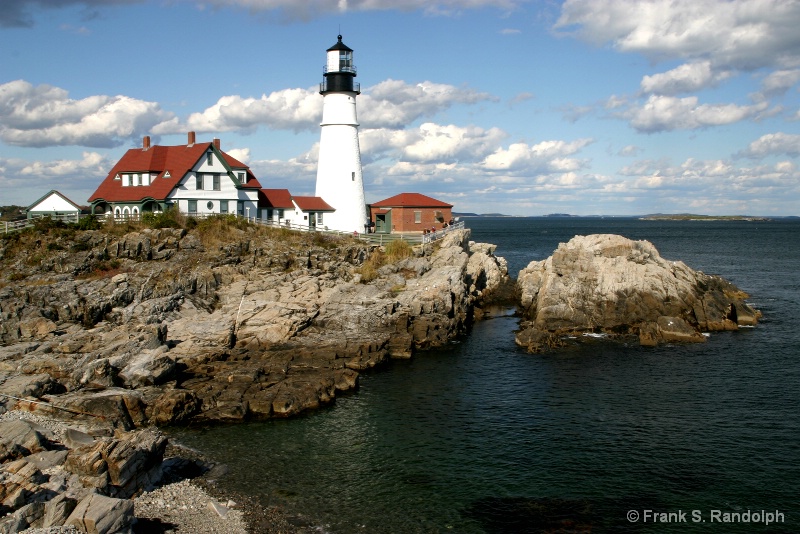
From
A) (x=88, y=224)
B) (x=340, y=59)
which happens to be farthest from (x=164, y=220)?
(x=340, y=59)

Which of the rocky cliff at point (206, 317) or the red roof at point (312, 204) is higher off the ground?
the red roof at point (312, 204)

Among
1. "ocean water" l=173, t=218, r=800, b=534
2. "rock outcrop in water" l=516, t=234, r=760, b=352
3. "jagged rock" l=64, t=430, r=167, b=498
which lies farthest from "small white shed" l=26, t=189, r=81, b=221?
"rock outcrop in water" l=516, t=234, r=760, b=352

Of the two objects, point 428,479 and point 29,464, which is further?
point 428,479

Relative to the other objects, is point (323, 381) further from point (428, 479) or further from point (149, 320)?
point (149, 320)

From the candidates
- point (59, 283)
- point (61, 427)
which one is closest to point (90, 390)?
point (61, 427)

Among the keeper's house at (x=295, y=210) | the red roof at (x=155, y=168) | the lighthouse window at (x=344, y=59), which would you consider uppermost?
the lighthouse window at (x=344, y=59)

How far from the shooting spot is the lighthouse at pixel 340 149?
157ft

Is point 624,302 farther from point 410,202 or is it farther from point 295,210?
point 295,210

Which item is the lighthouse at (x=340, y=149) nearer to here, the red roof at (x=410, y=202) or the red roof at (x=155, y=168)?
the red roof at (x=410, y=202)

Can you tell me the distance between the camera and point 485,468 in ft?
68.9

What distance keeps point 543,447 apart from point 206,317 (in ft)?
64.3

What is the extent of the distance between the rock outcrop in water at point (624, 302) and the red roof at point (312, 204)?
55.9ft

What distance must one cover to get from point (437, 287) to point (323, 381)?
12507 mm

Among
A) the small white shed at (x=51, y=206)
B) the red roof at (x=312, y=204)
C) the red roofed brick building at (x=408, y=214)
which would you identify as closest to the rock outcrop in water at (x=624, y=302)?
the red roofed brick building at (x=408, y=214)
